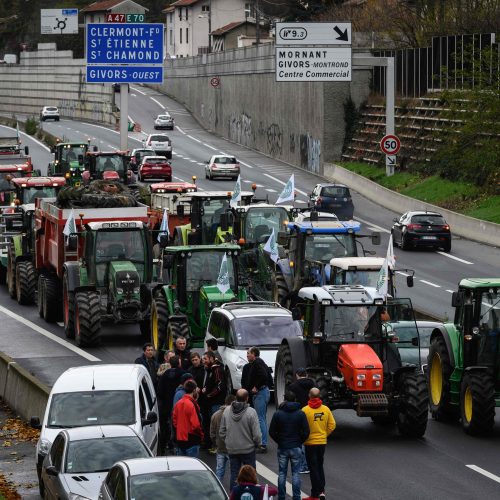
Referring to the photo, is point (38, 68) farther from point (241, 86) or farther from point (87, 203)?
point (87, 203)

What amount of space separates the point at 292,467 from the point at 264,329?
7504 millimetres

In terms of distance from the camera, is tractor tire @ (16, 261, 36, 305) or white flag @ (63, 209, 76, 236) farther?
tractor tire @ (16, 261, 36, 305)

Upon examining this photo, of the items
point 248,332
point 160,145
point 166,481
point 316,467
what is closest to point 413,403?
point 316,467

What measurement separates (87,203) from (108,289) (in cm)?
316

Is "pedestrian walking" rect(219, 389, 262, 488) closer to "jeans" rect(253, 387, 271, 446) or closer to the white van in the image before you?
the white van

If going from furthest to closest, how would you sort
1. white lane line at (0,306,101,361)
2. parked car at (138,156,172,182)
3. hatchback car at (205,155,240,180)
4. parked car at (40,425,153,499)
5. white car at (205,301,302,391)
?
hatchback car at (205,155,240,180)
parked car at (138,156,172,182)
white lane line at (0,306,101,361)
white car at (205,301,302,391)
parked car at (40,425,153,499)

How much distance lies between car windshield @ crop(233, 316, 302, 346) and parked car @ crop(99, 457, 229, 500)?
1011 centimetres

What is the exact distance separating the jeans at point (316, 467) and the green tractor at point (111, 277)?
14375mm

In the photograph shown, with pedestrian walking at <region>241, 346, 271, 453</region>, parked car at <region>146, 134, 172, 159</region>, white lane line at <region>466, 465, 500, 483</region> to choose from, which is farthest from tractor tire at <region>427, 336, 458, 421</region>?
parked car at <region>146, 134, 172, 159</region>

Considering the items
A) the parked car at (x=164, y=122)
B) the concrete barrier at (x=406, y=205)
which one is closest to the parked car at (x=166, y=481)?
the concrete barrier at (x=406, y=205)

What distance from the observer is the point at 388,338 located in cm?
2200

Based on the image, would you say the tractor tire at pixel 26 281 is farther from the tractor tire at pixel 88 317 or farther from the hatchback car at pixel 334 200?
the hatchback car at pixel 334 200

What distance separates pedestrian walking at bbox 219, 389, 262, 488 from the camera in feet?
57.1

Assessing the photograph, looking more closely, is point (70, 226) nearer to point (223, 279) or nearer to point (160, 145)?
point (223, 279)
